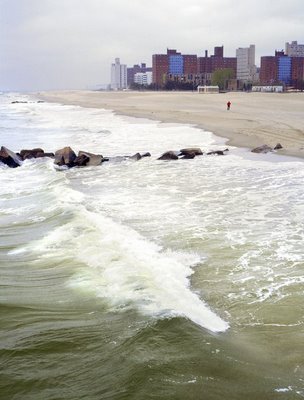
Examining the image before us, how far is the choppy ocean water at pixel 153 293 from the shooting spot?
338cm

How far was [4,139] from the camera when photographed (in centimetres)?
2614

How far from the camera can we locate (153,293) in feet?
16.1

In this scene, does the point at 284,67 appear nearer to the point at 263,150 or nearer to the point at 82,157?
the point at 263,150

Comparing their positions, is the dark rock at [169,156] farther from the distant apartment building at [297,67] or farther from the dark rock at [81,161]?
the distant apartment building at [297,67]

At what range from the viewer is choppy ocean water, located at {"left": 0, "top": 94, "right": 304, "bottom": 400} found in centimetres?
338

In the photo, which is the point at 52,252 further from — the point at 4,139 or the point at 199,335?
the point at 4,139

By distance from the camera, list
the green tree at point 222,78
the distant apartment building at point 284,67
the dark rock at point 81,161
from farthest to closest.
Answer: the distant apartment building at point 284,67 → the green tree at point 222,78 → the dark rock at point 81,161

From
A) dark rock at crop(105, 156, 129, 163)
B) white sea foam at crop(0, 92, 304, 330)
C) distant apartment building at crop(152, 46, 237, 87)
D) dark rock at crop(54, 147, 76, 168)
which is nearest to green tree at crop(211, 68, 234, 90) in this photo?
distant apartment building at crop(152, 46, 237, 87)

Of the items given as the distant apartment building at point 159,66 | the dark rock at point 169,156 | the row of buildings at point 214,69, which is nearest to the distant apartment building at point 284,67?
the row of buildings at point 214,69

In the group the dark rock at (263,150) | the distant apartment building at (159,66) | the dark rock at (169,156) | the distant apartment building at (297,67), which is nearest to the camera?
the dark rock at (169,156)

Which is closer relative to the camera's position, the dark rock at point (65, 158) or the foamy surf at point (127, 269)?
the foamy surf at point (127, 269)

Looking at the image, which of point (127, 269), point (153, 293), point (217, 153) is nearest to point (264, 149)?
point (217, 153)

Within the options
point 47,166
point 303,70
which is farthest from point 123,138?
Result: point 303,70

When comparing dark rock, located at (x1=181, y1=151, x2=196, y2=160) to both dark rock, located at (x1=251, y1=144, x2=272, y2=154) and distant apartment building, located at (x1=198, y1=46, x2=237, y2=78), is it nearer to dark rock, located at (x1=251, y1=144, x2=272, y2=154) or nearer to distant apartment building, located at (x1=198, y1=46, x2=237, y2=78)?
dark rock, located at (x1=251, y1=144, x2=272, y2=154)
